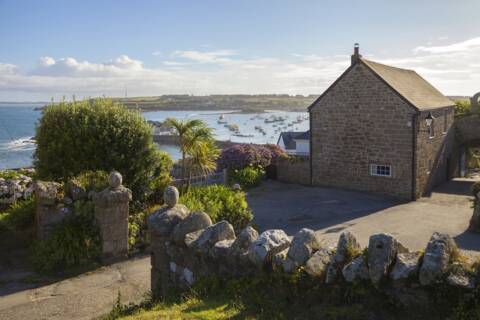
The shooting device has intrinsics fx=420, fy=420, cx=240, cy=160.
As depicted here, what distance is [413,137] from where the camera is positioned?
20891 millimetres

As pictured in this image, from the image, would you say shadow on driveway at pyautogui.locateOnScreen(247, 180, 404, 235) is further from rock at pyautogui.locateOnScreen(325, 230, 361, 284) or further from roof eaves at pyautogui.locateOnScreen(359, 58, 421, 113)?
rock at pyautogui.locateOnScreen(325, 230, 361, 284)

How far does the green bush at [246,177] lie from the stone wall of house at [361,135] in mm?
3485

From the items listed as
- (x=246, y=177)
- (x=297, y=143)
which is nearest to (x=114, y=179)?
(x=246, y=177)

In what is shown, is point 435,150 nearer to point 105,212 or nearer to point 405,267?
point 105,212

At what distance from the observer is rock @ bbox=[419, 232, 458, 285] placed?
4.50 metres

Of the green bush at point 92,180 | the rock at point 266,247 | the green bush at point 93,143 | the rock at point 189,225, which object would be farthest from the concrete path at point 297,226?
the rock at point 266,247

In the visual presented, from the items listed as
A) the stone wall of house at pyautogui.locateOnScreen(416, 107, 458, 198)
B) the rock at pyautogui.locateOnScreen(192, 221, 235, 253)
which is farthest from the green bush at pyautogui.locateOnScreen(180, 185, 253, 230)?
the stone wall of house at pyautogui.locateOnScreen(416, 107, 458, 198)

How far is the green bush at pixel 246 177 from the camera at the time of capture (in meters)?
23.6

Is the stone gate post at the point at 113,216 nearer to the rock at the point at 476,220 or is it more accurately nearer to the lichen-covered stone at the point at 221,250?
the lichen-covered stone at the point at 221,250

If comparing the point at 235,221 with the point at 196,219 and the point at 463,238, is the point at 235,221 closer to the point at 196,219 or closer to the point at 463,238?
the point at 196,219

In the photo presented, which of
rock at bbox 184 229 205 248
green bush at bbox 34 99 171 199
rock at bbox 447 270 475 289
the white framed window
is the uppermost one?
green bush at bbox 34 99 171 199

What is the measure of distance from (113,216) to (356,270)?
7464mm

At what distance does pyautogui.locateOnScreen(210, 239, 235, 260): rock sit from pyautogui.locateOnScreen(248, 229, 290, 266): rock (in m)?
0.49

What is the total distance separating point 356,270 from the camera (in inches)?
194
